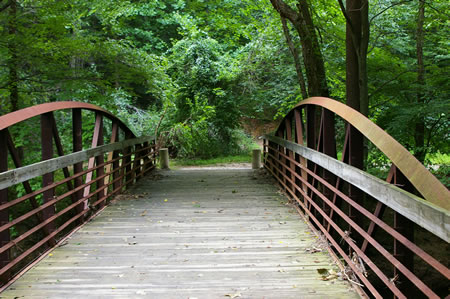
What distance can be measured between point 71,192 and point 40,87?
6108 millimetres

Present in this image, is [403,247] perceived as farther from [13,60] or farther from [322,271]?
[13,60]

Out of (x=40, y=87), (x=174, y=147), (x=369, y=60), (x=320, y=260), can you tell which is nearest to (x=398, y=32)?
(x=369, y=60)

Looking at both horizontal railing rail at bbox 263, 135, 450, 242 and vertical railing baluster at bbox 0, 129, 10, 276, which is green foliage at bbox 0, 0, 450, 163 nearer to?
horizontal railing rail at bbox 263, 135, 450, 242

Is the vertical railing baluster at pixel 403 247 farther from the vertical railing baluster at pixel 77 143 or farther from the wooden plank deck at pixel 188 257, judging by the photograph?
the vertical railing baluster at pixel 77 143

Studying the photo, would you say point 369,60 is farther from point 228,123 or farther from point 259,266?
point 228,123

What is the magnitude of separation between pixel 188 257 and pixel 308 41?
15.5 feet

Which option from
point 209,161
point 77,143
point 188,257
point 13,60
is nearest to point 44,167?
point 77,143

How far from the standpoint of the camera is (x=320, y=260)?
3.87 meters

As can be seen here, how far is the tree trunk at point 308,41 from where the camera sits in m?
7.02

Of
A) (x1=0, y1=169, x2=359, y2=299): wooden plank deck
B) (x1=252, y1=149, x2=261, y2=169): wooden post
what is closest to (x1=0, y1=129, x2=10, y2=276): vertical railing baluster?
(x1=0, y1=169, x2=359, y2=299): wooden plank deck

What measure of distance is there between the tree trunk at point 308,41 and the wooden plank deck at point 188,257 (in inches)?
91.9

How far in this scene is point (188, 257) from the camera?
13.4 ft

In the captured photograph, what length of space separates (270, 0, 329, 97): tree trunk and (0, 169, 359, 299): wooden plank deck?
2333 millimetres

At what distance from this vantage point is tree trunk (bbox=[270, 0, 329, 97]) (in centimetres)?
702
